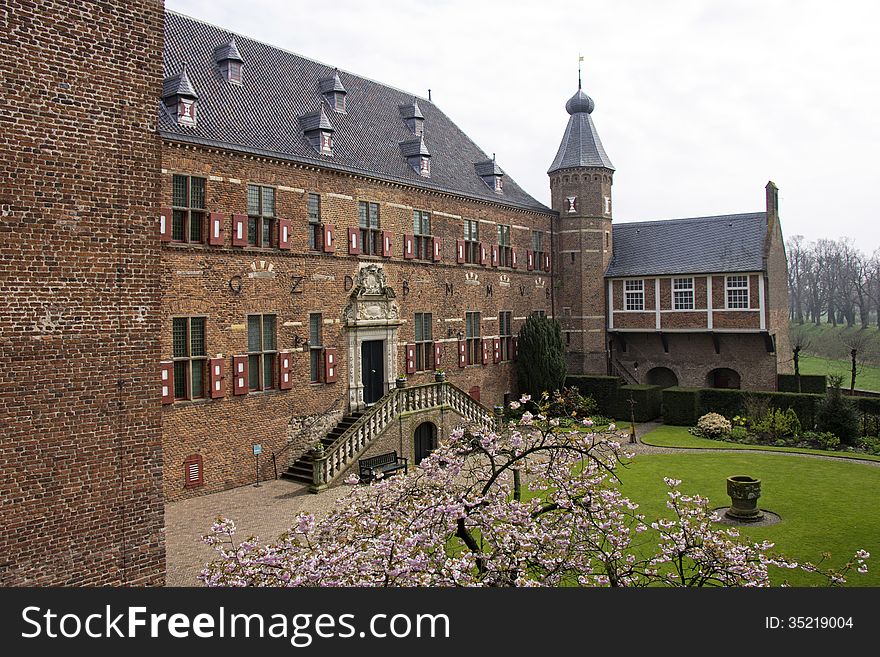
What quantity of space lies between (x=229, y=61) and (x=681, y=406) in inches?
813

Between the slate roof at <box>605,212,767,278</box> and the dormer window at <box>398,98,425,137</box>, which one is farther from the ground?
the dormer window at <box>398,98,425,137</box>

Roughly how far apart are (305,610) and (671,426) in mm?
24368

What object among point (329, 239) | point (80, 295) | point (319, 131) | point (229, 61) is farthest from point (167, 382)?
point (229, 61)

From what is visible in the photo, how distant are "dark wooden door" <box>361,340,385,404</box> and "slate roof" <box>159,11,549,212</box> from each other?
18.3ft

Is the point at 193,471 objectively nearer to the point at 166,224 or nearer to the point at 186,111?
the point at 166,224

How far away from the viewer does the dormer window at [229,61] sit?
810 inches

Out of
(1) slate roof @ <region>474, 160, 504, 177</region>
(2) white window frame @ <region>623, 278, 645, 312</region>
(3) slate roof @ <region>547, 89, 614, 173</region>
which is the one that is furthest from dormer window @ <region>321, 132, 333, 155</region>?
(2) white window frame @ <region>623, 278, 645, 312</region>

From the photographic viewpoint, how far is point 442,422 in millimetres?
Answer: 22734

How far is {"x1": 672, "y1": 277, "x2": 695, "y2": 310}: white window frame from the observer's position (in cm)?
3034

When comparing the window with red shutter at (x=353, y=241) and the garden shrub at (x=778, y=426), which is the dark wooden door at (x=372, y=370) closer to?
the window with red shutter at (x=353, y=241)

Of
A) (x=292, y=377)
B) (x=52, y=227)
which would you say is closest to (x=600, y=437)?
(x=52, y=227)

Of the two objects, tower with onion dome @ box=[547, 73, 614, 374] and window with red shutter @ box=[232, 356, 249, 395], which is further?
tower with onion dome @ box=[547, 73, 614, 374]

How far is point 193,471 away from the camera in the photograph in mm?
17344

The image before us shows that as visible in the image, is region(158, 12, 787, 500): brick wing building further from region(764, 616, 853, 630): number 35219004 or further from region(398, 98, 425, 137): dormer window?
region(764, 616, 853, 630): number 35219004
